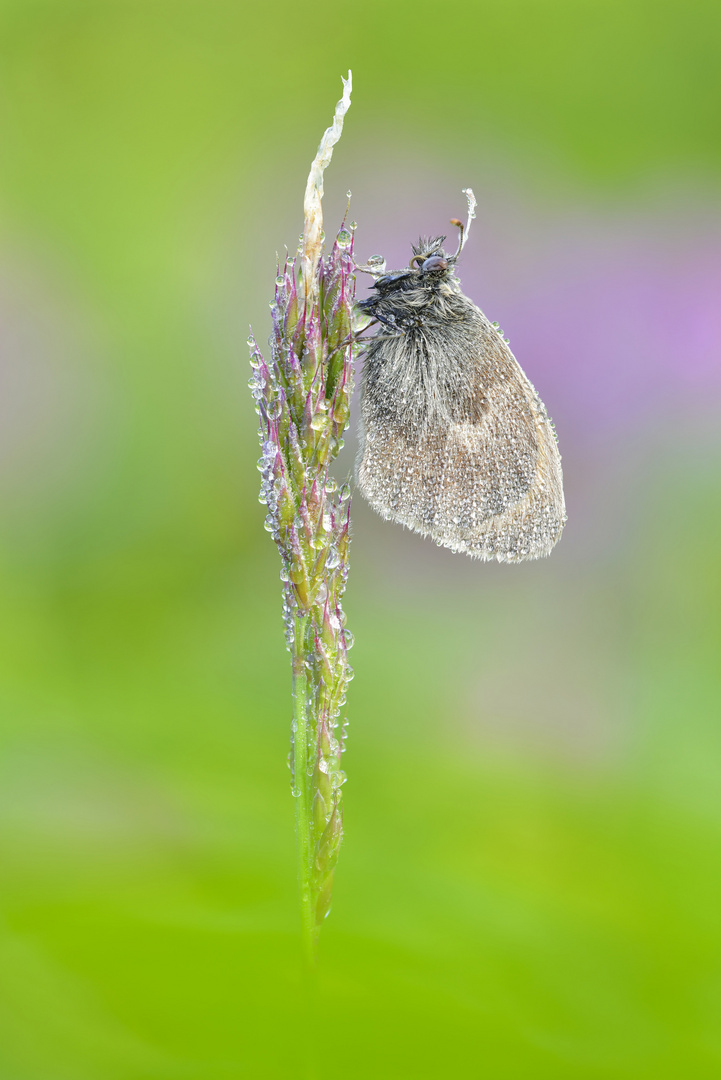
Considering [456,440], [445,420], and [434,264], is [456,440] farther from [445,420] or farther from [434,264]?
[434,264]

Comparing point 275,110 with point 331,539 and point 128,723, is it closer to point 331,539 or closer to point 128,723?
point 128,723

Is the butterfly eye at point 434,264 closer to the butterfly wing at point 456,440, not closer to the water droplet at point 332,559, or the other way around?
the butterfly wing at point 456,440

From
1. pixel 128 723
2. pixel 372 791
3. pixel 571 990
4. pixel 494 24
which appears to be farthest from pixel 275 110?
pixel 571 990

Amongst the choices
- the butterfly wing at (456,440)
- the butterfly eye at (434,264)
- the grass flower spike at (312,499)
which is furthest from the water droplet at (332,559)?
the butterfly eye at (434,264)

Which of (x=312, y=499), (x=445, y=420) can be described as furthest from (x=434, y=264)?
(x=312, y=499)

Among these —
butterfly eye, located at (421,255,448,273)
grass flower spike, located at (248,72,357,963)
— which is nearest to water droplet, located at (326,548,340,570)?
grass flower spike, located at (248,72,357,963)

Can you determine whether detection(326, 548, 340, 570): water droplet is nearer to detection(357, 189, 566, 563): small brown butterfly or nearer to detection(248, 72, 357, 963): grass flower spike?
detection(248, 72, 357, 963): grass flower spike
